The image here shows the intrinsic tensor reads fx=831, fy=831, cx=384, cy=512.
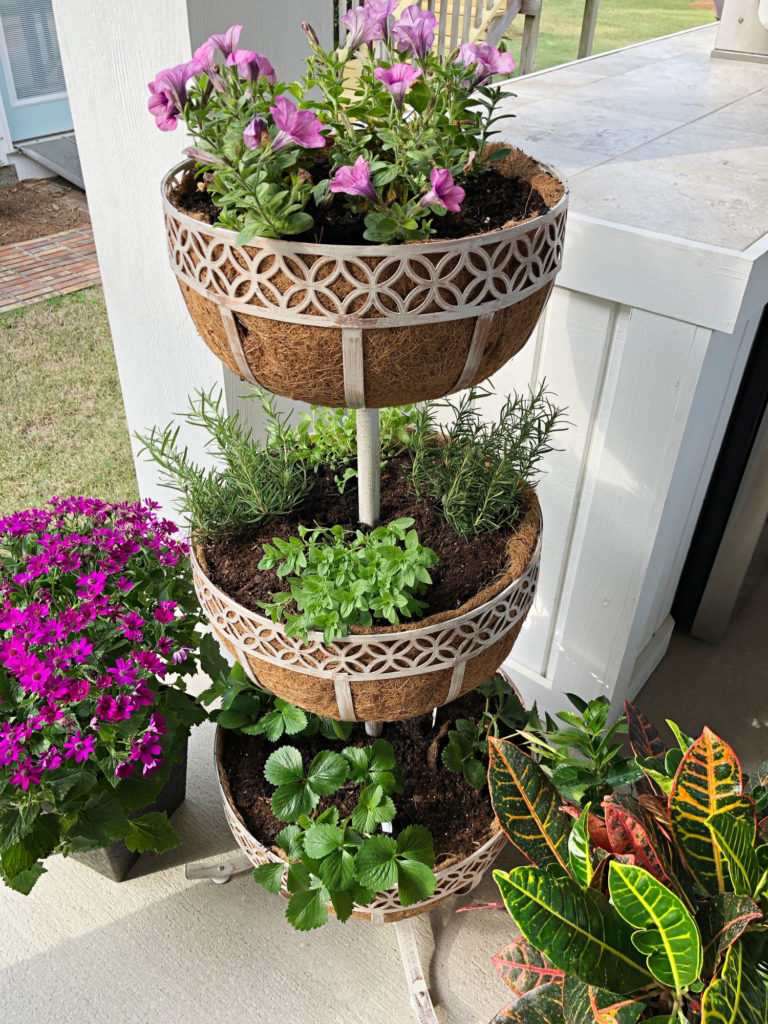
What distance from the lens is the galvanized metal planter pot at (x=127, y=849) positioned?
56.4 inches

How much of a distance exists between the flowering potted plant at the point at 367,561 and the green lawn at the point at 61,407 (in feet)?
4.81

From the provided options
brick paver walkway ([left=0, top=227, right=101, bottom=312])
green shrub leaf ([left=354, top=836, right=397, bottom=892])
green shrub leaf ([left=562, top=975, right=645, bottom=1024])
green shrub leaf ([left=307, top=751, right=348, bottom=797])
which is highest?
green shrub leaf ([left=562, top=975, right=645, bottom=1024])

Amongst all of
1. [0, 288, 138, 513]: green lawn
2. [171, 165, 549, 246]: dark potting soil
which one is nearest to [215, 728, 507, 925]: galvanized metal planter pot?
[171, 165, 549, 246]: dark potting soil

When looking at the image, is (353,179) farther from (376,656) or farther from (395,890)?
(395,890)

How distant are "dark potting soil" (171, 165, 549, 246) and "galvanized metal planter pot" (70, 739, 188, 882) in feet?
3.22

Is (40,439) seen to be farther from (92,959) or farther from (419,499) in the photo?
(419,499)

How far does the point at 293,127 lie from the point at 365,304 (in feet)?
0.50

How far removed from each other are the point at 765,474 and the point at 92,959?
1576 mm

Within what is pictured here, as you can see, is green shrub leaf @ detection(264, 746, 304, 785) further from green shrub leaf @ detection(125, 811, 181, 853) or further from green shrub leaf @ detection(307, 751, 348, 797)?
green shrub leaf @ detection(125, 811, 181, 853)

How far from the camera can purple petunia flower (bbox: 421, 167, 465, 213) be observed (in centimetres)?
68

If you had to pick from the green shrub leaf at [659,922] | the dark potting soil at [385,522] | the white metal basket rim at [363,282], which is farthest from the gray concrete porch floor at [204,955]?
the white metal basket rim at [363,282]

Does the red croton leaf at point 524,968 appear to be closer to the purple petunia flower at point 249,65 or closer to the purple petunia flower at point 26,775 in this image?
the purple petunia flower at point 26,775

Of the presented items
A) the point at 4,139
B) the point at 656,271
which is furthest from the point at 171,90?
the point at 4,139

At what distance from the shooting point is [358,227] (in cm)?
77
